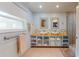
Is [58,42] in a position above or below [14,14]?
below

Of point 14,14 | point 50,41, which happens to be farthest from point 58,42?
point 14,14

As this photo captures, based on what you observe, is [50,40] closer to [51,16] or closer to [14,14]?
[51,16]

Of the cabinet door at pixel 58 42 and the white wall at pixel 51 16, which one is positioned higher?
the white wall at pixel 51 16

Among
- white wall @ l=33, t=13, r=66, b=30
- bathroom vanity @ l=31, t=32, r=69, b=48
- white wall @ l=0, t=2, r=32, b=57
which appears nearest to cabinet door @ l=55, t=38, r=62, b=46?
bathroom vanity @ l=31, t=32, r=69, b=48

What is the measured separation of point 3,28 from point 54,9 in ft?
2.95

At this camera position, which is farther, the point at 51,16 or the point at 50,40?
the point at 50,40

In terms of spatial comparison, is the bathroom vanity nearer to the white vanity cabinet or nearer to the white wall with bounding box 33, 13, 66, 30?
the white vanity cabinet

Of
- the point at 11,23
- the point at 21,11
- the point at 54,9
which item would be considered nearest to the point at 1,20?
the point at 11,23

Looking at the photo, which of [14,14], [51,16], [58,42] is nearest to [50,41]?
[58,42]

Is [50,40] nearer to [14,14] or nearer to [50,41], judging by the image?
[50,41]

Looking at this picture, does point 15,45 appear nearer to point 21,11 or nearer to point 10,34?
A: point 10,34

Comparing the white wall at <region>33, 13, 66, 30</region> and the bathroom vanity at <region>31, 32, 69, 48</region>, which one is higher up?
the white wall at <region>33, 13, 66, 30</region>

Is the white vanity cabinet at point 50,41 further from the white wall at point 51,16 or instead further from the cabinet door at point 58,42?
the white wall at point 51,16

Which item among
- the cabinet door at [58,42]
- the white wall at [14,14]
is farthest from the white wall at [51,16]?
the cabinet door at [58,42]
